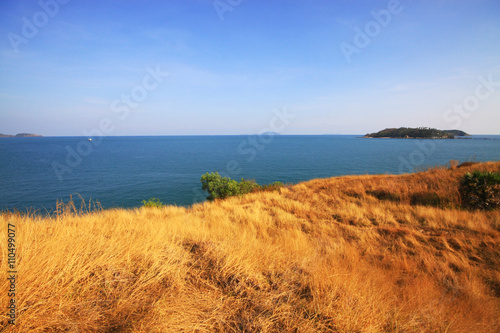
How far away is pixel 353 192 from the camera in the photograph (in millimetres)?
10578

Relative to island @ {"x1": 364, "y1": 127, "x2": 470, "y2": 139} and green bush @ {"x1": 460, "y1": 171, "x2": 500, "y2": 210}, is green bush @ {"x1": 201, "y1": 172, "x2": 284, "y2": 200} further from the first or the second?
island @ {"x1": 364, "y1": 127, "x2": 470, "y2": 139}

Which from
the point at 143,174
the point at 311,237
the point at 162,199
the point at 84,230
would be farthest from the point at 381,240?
the point at 143,174

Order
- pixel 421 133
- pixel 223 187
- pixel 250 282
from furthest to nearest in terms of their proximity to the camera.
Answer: pixel 421 133 < pixel 223 187 < pixel 250 282

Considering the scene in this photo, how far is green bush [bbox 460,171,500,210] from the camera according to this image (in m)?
7.26

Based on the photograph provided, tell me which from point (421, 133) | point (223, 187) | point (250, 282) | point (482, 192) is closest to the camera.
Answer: point (250, 282)

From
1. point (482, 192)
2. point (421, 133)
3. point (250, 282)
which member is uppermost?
point (421, 133)

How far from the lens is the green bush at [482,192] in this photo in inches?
286

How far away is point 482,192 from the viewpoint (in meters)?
7.56

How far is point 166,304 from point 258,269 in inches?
59.5

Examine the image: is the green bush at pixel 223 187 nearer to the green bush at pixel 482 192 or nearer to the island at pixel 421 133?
the green bush at pixel 482 192

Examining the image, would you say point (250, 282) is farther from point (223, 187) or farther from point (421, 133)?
point (421, 133)

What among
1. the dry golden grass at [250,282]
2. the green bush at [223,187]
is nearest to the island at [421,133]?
the green bush at [223,187]

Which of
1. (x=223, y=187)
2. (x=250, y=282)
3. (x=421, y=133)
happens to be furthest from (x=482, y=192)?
(x=421, y=133)

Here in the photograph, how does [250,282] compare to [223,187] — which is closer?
[250,282]
